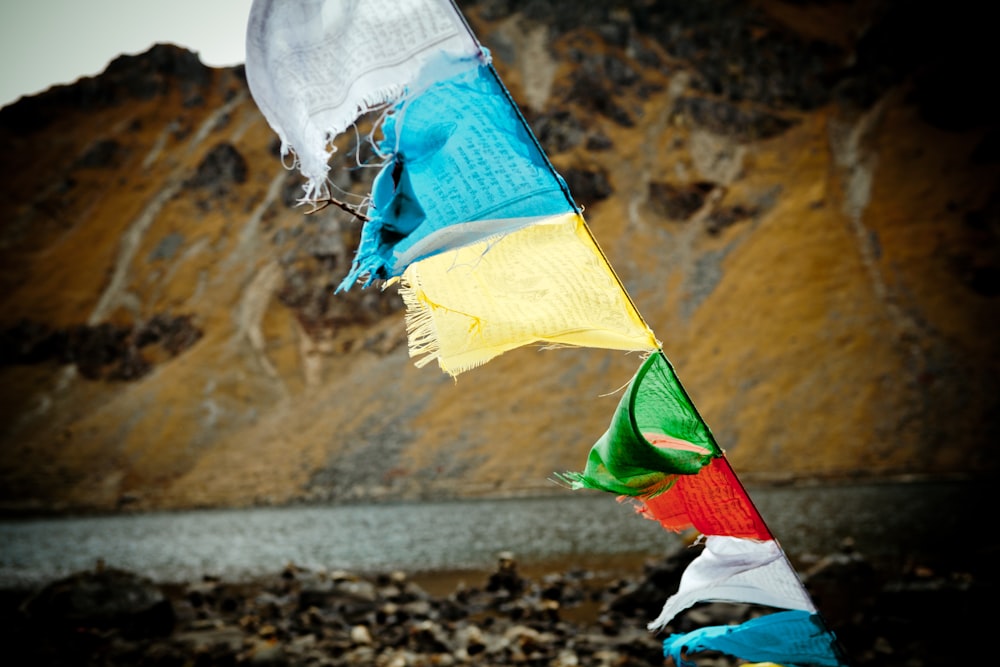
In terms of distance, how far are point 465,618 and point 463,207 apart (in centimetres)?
1540

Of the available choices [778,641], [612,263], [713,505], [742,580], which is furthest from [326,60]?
[612,263]

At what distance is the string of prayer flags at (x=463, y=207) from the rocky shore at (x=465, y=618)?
34.4 feet

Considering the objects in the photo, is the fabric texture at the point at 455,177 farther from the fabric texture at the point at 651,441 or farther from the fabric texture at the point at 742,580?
the fabric texture at the point at 742,580

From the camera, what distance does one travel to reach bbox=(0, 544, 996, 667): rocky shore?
1274 centimetres

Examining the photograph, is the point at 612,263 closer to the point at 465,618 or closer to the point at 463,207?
the point at 465,618

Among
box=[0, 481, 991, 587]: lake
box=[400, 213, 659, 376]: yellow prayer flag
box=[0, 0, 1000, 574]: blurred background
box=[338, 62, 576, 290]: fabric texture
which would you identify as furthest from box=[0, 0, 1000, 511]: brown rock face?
box=[338, 62, 576, 290]: fabric texture

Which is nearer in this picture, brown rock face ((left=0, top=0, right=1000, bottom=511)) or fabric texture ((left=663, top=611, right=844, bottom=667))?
fabric texture ((left=663, top=611, right=844, bottom=667))

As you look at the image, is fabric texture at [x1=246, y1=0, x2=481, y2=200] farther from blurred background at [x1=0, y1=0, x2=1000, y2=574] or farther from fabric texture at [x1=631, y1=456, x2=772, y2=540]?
blurred background at [x1=0, y1=0, x2=1000, y2=574]

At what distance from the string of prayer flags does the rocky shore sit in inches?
413

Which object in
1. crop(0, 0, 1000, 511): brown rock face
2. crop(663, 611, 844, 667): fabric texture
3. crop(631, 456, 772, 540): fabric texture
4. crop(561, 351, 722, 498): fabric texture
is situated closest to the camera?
crop(561, 351, 722, 498): fabric texture

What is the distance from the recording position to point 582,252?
3076 mm

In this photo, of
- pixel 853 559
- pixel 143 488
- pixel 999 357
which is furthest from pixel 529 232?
pixel 143 488

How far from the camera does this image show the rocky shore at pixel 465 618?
1274cm

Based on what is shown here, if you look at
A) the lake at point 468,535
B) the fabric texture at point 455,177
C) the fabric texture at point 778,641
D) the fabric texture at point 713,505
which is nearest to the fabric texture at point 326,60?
the fabric texture at point 455,177
